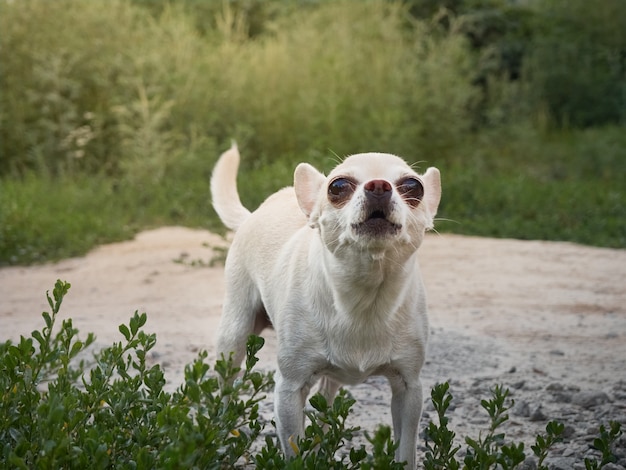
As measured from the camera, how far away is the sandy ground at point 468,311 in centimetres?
454

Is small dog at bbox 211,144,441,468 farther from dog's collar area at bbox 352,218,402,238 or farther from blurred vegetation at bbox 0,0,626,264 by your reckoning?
blurred vegetation at bbox 0,0,626,264

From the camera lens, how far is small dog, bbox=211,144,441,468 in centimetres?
284

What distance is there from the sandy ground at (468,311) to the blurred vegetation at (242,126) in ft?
1.96

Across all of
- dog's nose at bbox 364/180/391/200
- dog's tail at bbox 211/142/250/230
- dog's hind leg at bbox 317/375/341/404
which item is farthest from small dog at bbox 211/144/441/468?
dog's tail at bbox 211/142/250/230

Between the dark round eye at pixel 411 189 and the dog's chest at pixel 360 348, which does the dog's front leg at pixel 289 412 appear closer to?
the dog's chest at pixel 360 348

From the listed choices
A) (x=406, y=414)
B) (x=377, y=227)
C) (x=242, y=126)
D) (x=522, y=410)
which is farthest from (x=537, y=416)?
(x=242, y=126)

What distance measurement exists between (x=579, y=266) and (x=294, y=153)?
14.9 feet

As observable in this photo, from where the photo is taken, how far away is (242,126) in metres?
Answer: 11.0

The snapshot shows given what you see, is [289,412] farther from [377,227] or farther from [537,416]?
[537,416]

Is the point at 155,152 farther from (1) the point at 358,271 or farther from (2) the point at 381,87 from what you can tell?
(1) the point at 358,271

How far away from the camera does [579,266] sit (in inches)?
291

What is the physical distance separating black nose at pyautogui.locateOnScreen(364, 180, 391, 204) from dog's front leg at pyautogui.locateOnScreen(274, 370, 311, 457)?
76 cm

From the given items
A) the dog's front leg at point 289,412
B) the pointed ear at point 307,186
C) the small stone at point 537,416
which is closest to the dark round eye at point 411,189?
the pointed ear at point 307,186

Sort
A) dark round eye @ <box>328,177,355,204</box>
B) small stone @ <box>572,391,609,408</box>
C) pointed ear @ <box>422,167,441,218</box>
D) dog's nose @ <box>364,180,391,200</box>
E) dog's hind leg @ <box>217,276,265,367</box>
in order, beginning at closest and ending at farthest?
1. dog's nose @ <box>364,180,391,200</box>
2. dark round eye @ <box>328,177,355,204</box>
3. pointed ear @ <box>422,167,441,218</box>
4. dog's hind leg @ <box>217,276,265,367</box>
5. small stone @ <box>572,391,609,408</box>
